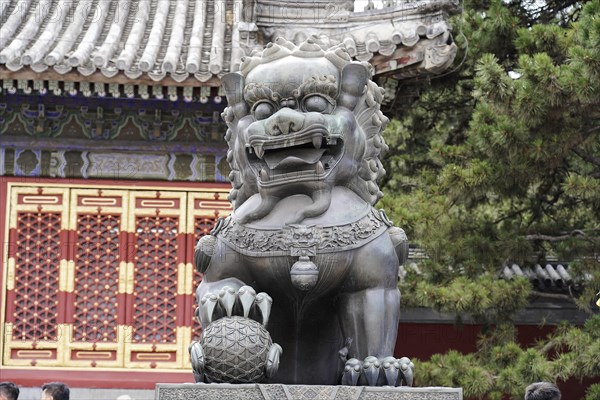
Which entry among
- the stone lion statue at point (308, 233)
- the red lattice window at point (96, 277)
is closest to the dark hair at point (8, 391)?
the stone lion statue at point (308, 233)

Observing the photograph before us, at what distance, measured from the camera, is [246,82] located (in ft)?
17.6

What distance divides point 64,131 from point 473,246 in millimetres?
4524

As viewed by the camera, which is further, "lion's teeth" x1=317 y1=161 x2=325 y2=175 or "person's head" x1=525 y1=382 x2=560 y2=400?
"person's head" x1=525 y1=382 x2=560 y2=400

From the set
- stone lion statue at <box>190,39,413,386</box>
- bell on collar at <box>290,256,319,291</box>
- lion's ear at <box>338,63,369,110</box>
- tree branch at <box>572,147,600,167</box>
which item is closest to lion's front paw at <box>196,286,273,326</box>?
stone lion statue at <box>190,39,413,386</box>

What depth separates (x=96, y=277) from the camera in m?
12.7

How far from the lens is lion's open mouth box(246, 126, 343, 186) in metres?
5.14

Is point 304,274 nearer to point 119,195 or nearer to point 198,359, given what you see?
point 198,359

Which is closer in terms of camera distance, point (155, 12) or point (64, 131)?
point (64, 131)

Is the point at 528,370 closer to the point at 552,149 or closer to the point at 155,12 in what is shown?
the point at 552,149

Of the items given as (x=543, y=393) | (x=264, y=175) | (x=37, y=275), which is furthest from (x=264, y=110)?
(x=37, y=275)

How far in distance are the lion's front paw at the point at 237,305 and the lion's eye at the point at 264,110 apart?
30.4 inches

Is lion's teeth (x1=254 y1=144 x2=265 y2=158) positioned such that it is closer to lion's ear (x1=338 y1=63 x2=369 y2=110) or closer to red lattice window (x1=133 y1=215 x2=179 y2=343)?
lion's ear (x1=338 y1=63 x2=369 y2=110)

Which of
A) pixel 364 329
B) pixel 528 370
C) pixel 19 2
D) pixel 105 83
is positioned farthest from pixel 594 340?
pixel 19 2

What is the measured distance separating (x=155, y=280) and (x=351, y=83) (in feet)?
25.2
